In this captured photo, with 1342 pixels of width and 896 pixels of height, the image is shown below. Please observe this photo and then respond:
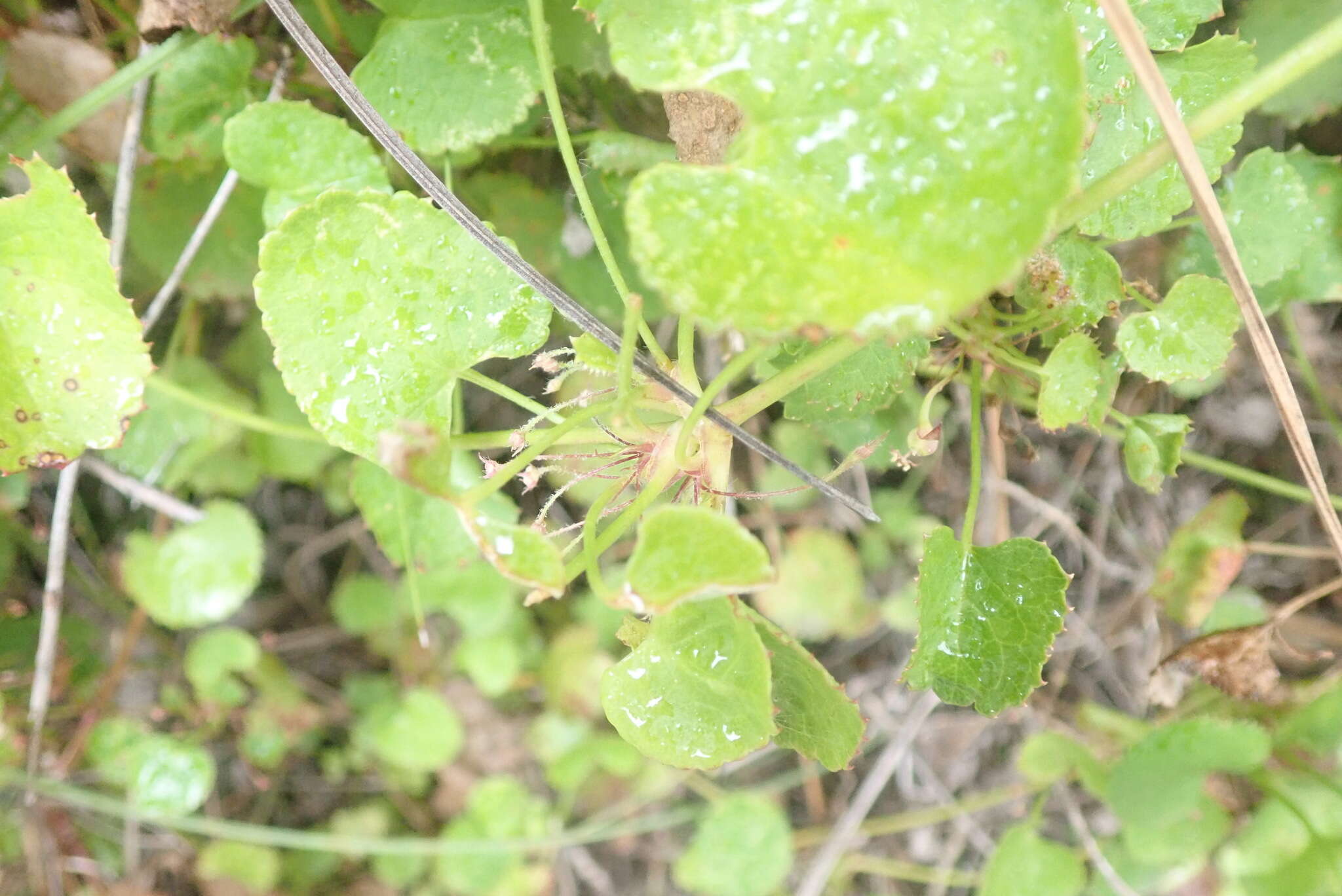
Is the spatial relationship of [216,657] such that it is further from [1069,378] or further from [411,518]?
[1069,378]

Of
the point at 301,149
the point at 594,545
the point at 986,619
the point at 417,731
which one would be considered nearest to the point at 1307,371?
the point at 986,619

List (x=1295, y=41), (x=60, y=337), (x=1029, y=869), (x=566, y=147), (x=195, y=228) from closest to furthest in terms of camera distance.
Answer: (x=566, y=147) → (x=60, y=337) → (x=1295, y=41) → (x=195, y=228) → (x=1029, y=869)

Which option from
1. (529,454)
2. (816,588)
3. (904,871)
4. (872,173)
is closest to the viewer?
(872,173)

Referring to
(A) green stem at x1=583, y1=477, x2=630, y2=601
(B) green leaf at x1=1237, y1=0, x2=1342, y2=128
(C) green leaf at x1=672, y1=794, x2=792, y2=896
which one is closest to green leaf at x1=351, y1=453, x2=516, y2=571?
(A) green stem at x1=583, y1=477, x2=630, y2=601

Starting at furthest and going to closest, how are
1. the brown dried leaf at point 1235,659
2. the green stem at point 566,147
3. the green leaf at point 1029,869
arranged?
the green leaf at point 1029,869
the brown dried leaf at point 1235,659
the green stem at point 566,147

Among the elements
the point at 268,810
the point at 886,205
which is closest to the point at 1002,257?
the point at 886,205

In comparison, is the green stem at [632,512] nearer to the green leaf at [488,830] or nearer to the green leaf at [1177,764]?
the green leaf at [1177,764]

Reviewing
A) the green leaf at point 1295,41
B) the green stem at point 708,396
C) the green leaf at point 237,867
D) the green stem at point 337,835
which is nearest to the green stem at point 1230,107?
the green stem at point 708,396
